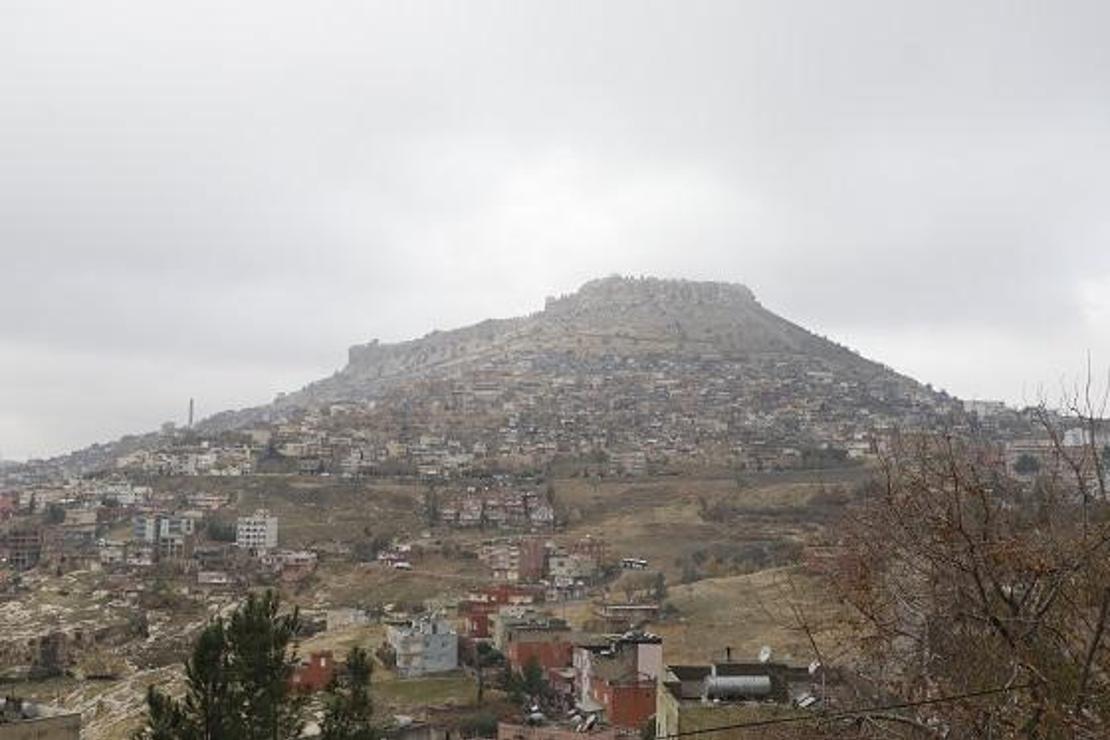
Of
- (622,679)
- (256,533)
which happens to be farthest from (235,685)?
(256,533)

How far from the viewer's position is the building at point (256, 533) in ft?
251

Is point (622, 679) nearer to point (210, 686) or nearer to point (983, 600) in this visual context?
point (210, 686)

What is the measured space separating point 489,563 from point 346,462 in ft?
125

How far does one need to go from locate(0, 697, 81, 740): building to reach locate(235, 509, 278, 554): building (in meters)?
54.7

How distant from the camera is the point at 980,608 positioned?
313 inches

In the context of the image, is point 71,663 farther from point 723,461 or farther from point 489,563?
point 723,461

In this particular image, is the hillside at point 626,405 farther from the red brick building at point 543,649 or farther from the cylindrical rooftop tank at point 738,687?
the cylindrical rooftop tank at point 738,687

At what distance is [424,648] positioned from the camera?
43.9 metres

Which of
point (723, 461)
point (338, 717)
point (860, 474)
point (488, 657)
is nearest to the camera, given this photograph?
point (338, 717)

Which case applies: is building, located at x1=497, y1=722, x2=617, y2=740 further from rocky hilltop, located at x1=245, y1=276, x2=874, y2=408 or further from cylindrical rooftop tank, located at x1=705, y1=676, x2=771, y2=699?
rocky hilltop, located at x1=245, y1=276, x2=874, y2=408

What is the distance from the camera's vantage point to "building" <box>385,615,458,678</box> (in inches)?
1710

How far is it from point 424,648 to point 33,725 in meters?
24.5

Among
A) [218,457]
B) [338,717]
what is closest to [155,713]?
[338,717]

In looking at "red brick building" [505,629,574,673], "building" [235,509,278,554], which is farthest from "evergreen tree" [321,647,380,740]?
"building" [235,509,278,554]
